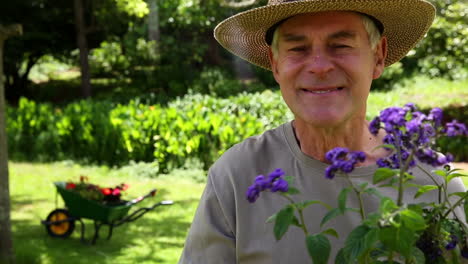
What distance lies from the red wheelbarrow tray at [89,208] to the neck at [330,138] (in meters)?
4.70

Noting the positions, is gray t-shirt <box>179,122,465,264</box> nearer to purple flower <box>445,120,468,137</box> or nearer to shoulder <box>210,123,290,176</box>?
shoulder <box>210,123,290,176</box>

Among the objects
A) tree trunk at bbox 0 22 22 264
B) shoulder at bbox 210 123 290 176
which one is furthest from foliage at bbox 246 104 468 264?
tree trunk at bbox 0 22 22 264

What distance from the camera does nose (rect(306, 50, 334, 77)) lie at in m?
1.78

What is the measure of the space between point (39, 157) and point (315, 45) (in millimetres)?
10308

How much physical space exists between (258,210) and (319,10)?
619 mm

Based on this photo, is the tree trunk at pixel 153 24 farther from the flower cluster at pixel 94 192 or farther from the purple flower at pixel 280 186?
the purple flower at pixel 280 186

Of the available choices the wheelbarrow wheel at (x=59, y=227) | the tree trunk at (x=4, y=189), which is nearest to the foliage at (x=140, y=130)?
the wheelbarrow wheel at (x=59, y=227)

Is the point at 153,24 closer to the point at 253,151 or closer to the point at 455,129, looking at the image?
the point at 253,151

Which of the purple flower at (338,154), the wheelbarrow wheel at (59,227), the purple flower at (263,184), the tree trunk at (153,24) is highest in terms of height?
the tree trunk at (153,24)

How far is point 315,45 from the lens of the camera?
1.80m

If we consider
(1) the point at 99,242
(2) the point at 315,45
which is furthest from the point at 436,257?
(1) the point at 99,242

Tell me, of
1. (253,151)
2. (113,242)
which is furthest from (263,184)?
(113,242)

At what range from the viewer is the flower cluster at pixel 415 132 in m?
1.17

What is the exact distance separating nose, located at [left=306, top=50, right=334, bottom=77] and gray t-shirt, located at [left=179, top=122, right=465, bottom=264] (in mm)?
317
